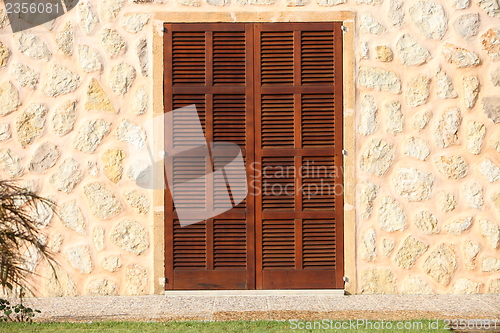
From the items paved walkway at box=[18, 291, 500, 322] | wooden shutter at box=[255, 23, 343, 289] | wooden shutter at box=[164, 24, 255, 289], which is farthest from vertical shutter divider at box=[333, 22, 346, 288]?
wooden shutter at box=[164, 24, 255, 289]

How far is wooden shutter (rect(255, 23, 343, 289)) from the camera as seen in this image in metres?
5.78

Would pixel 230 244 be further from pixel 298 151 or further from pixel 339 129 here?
pixel 339 129

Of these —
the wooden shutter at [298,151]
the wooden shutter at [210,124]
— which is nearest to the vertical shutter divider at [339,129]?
the wooden shutter at [298,151]

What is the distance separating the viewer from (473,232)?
574 cm

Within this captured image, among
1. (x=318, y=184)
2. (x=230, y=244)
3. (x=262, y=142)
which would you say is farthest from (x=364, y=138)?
(x=230, y=244)

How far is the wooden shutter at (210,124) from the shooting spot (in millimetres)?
5781

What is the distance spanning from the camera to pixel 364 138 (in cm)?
578

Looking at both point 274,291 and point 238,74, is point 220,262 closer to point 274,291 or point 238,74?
point 274,291

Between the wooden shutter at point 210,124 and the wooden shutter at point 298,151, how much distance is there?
4.8 inches

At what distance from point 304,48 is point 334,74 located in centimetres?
36

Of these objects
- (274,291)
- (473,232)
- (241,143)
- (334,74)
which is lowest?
(274,291)

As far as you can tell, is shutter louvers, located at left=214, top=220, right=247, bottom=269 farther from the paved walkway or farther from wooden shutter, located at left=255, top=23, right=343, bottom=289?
the paved walkway

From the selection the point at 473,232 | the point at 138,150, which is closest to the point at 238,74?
the point at 138,150

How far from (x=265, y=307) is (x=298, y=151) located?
4.78 feet
